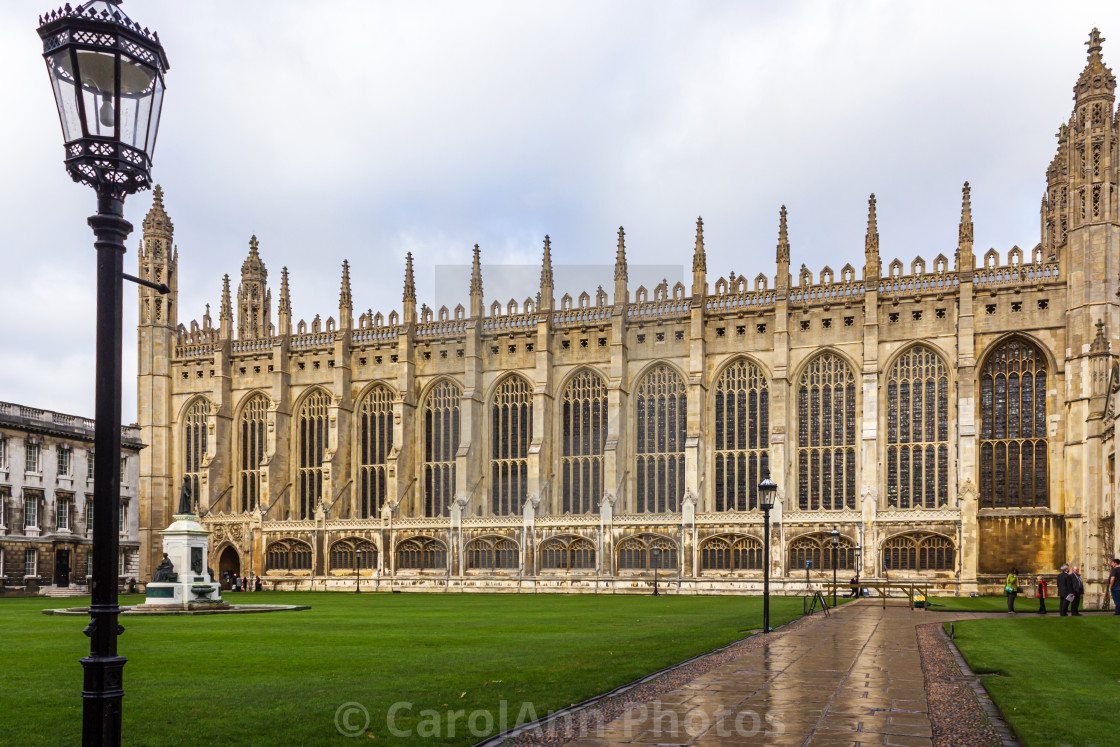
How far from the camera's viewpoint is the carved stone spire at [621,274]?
55.8 meters

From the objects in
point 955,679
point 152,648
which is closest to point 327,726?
point 955,679

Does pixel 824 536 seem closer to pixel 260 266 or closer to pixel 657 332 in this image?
pixel 657 332

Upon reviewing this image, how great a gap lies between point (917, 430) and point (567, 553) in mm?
18954

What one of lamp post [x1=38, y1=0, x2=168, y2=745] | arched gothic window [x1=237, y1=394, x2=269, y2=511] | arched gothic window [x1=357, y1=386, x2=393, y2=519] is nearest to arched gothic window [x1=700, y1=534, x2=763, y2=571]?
arched gothic window [x1=357, y1=386, x2=393, y2=519]

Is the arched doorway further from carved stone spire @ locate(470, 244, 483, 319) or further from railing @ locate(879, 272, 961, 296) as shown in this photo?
railing @ locate(879, 272, 961, 296)

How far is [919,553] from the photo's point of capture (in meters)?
46.6

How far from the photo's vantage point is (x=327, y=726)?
10477 mm

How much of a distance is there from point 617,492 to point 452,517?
9.48m

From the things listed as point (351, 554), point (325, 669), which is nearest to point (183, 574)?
point (325, 669)

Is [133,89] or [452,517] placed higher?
[133,89]

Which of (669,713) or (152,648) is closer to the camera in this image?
(669,713)

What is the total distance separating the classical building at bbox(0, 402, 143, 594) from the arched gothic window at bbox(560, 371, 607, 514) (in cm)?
2687

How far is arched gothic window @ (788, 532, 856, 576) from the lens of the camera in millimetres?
48094

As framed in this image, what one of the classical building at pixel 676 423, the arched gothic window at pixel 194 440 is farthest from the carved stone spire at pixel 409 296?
the arched gothic window at pixel 194 440
